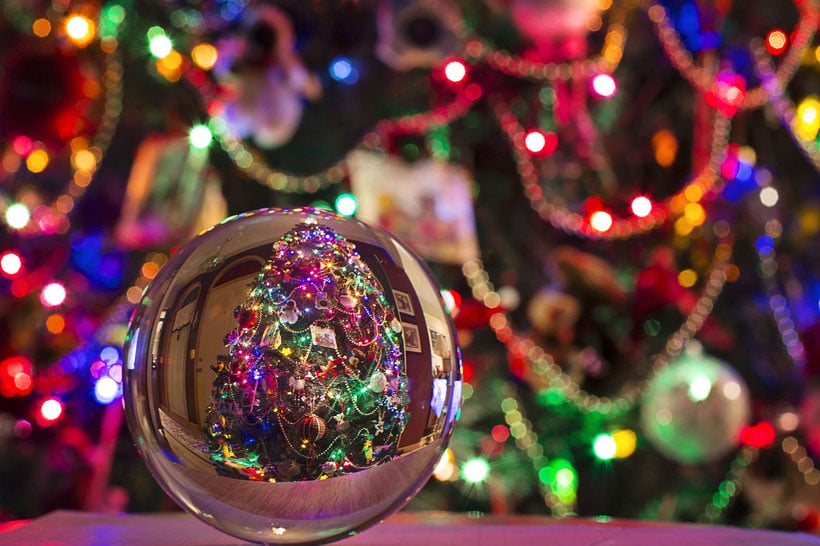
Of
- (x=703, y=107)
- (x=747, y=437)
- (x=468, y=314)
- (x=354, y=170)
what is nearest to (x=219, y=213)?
(x=354, y=170)

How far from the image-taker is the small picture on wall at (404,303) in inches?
24.6

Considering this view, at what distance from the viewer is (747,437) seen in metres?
2.14

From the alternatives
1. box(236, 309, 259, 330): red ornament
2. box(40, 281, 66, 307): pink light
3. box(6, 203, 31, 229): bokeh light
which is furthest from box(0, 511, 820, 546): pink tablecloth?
box(6, 203, 31, 229): bokeh light

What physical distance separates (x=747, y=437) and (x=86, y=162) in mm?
1676

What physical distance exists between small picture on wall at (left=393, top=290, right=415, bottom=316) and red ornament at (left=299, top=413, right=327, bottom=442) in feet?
0.32

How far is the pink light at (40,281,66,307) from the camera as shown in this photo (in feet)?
6.59

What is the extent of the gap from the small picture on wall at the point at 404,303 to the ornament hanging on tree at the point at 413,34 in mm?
1461

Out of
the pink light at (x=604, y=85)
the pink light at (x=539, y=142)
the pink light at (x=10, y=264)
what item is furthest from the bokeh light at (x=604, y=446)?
the pink light at (x=10, y=264)

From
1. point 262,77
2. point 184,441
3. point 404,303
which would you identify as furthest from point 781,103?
point 184,441

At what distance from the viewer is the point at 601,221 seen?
2102 millimetres

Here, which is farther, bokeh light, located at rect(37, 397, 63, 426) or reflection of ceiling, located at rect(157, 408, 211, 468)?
bokeh light, located at rect(37, 397, 63, 426)

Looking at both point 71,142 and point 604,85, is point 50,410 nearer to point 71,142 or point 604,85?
point 71,142

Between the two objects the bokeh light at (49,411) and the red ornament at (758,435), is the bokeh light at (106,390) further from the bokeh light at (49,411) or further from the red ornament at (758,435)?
the red ornament at (758,435)

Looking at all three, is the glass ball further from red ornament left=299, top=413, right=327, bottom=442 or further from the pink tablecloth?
the pink tablecloth
